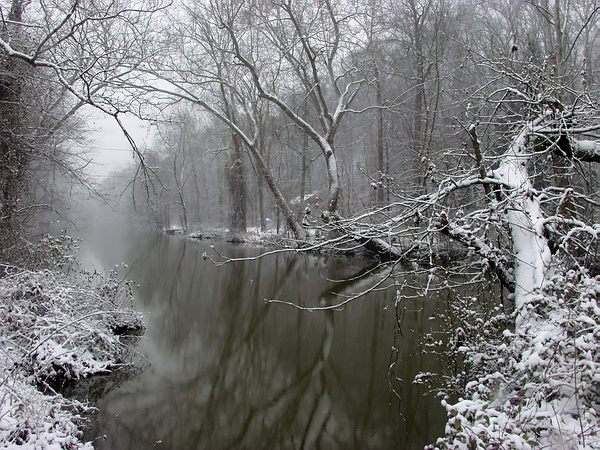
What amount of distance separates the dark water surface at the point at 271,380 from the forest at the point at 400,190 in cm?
54

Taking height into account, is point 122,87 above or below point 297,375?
above

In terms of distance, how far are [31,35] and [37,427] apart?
19.2 ft

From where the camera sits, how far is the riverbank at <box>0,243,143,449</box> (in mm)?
3953

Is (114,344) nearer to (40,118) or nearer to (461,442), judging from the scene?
(40,118)

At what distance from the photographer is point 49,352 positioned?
5.98 meters

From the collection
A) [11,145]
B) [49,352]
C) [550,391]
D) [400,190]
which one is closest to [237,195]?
[11,145]

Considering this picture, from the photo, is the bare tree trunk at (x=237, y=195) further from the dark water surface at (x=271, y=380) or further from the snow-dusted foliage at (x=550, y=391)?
the snow-dusted foliage at (x=550, y=391)

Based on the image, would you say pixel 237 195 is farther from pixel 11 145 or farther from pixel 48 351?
pixel 48 351

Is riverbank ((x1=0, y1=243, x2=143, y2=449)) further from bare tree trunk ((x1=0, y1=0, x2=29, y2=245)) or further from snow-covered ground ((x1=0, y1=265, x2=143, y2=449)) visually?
bare tree trunk ((x1=0, y1=0, x2=29, y2=245))

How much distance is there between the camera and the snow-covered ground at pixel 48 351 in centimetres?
395

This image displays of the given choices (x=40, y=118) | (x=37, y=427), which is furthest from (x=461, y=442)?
(x=40, y=118)

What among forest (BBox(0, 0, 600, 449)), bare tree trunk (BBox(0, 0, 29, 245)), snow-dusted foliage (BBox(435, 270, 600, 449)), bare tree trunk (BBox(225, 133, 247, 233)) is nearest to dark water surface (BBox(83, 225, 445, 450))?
forest (BBox(0, 0, 600, 449))

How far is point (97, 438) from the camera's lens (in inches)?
195

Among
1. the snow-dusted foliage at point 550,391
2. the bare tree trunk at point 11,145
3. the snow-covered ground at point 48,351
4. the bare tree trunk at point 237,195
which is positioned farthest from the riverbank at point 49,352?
the bare tree trunk at point 237,195
